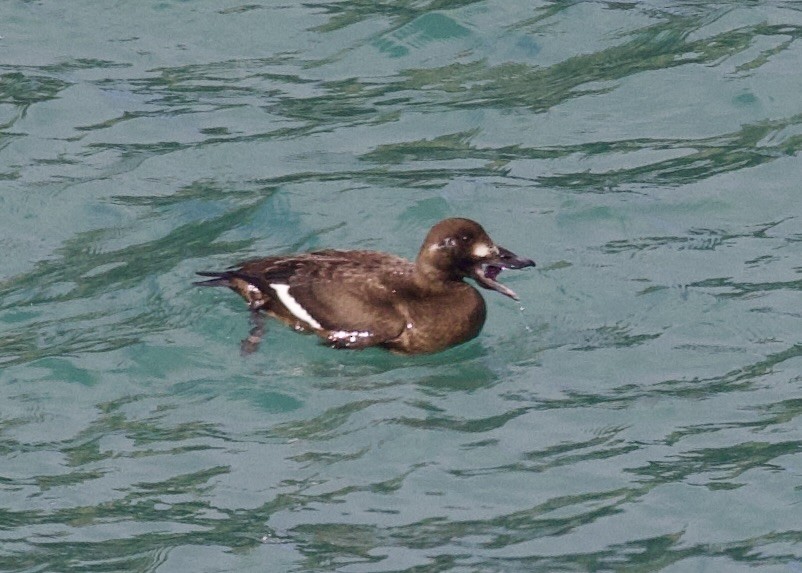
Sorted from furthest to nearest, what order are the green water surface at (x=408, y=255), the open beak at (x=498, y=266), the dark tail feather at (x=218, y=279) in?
the dark tail feather at (x=218, y=279)
the open beak at (x=498, y=266)
the green water surface at (x=408, y=255)

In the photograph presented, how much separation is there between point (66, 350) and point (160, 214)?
78.3 inches

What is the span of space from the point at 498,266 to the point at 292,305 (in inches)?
48.3

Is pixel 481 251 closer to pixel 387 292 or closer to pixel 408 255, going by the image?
pixel 387 292

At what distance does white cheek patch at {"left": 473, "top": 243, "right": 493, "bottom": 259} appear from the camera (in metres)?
10.7

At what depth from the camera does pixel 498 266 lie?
10.7 meters

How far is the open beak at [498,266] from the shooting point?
10562mm

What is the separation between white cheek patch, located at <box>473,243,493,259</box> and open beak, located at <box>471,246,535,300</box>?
0.10 feet

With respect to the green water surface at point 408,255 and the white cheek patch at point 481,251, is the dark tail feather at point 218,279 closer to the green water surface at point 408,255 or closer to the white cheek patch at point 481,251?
the green water surface at point 408,255

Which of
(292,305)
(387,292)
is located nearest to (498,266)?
(387,292)

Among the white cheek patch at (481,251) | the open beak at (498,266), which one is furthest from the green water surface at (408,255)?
the white cheek patch at (481,251)

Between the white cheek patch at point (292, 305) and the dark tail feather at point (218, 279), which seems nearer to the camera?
the white cheek patch at point (292, 305)

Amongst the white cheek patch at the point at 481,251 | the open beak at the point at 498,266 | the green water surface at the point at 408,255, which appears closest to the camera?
the green water surface at the point at 408,255

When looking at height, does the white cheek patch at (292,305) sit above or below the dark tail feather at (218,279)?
below

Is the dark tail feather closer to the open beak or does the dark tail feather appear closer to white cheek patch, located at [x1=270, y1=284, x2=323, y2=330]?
white cheek patch, located at [x1=270, y1=284, x2=323, y2=330]
